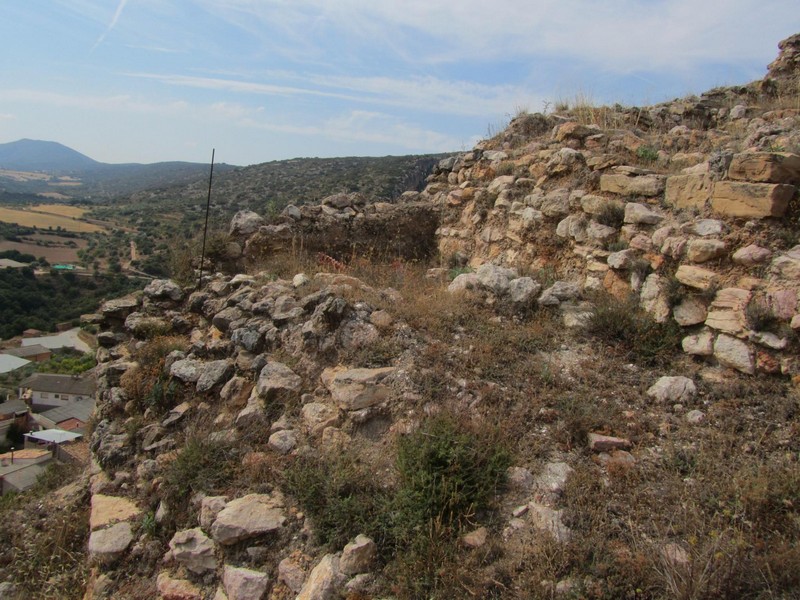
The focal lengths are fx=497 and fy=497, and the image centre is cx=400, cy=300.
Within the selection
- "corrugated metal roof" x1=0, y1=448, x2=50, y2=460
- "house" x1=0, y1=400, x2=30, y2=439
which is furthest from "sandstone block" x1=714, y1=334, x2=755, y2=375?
"house" x1=0, y1=400, x2=30, y2=439

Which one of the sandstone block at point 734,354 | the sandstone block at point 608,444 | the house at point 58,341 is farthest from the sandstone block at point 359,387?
the house at point 58,341

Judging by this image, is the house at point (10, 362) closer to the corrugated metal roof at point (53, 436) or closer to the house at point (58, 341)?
the house at point (58, 341)

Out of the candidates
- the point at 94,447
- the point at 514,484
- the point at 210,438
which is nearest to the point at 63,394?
the point at 94,447

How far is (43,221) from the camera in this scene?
2346 inches

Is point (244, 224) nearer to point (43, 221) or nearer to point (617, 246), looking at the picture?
point (617, 246)

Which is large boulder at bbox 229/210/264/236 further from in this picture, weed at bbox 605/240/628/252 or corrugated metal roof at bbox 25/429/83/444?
corrugated metal roof at bbox 25/429/83/444

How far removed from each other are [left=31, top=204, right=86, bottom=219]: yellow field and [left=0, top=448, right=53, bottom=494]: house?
56.9m

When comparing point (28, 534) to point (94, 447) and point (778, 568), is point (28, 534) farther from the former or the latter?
point (778, 568)

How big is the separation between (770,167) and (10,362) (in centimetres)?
3481

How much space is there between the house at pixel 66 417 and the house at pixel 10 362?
5.83 meters

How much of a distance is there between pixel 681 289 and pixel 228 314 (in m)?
4.66

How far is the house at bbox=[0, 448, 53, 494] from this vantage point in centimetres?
1128

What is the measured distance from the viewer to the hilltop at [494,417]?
2.83m

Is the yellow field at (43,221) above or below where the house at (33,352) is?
above
